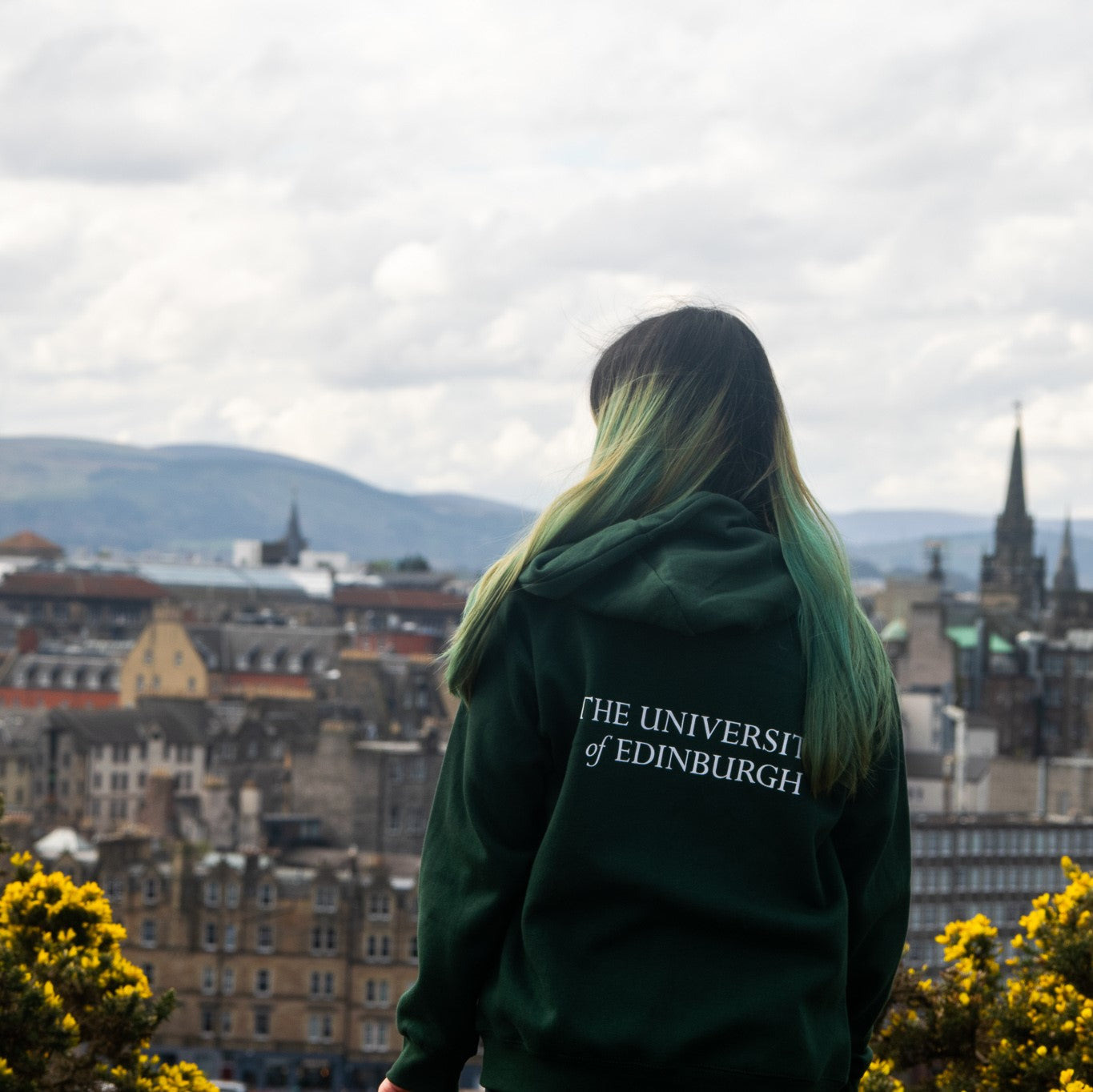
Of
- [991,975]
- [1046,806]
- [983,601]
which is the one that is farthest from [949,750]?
[991,975]

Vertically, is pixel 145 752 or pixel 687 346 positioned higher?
pixel 687 346

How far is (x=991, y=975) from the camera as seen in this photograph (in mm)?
12195

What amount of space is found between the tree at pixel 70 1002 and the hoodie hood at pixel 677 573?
23.3 ft

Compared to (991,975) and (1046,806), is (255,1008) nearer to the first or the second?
(1046,806)

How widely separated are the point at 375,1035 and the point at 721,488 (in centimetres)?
5697

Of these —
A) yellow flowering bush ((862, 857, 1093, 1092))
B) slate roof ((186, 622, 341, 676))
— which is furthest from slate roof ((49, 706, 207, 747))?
yellow flowering bush ((862, 857, 1093, 1092))

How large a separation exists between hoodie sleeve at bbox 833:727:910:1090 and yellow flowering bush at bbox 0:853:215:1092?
688 centimetres

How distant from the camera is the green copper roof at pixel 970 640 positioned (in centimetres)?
11800

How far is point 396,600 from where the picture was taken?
164000mm

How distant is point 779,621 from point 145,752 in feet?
293

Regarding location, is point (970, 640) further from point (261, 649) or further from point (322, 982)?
point (322, 982)

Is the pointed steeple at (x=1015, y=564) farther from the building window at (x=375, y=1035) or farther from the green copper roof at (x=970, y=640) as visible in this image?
the building window at (x=375, y=1035)

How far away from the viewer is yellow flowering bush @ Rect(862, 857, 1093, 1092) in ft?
34.1

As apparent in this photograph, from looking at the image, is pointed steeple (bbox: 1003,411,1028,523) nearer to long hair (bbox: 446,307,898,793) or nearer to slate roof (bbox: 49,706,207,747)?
slate roof (bbox: 49,706,207,747)
